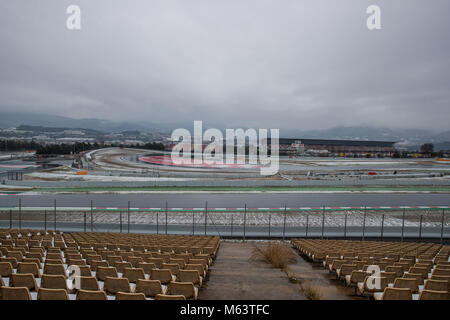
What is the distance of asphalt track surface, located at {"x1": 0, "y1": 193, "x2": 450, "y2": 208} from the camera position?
914 inches

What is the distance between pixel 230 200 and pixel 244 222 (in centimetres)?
969

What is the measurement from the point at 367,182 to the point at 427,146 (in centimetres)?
12207

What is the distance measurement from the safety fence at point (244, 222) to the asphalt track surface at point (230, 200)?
2017mm

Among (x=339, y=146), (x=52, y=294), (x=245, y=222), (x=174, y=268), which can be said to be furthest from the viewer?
(x=339, y=146)

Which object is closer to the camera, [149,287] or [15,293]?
[15,293]

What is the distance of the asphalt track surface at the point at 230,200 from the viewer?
76.2ft

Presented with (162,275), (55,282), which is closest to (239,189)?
(162,275)

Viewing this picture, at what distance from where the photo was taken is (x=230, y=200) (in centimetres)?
2500

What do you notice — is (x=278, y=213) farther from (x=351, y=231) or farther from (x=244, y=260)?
(x=244, y=260)

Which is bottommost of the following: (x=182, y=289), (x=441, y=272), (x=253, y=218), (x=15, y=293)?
(x=253, y=218)

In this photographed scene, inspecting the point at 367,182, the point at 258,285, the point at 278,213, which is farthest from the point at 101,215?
the point at 367,182

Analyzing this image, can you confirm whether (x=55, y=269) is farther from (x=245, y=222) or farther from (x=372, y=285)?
(x=245, y=222)

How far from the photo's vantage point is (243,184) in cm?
3281

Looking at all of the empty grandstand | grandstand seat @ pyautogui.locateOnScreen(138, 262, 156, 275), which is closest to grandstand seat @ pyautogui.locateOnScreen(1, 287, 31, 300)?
grandstand seat @ pyautogui.locateOnScreen(138, 262, 156, 275)
